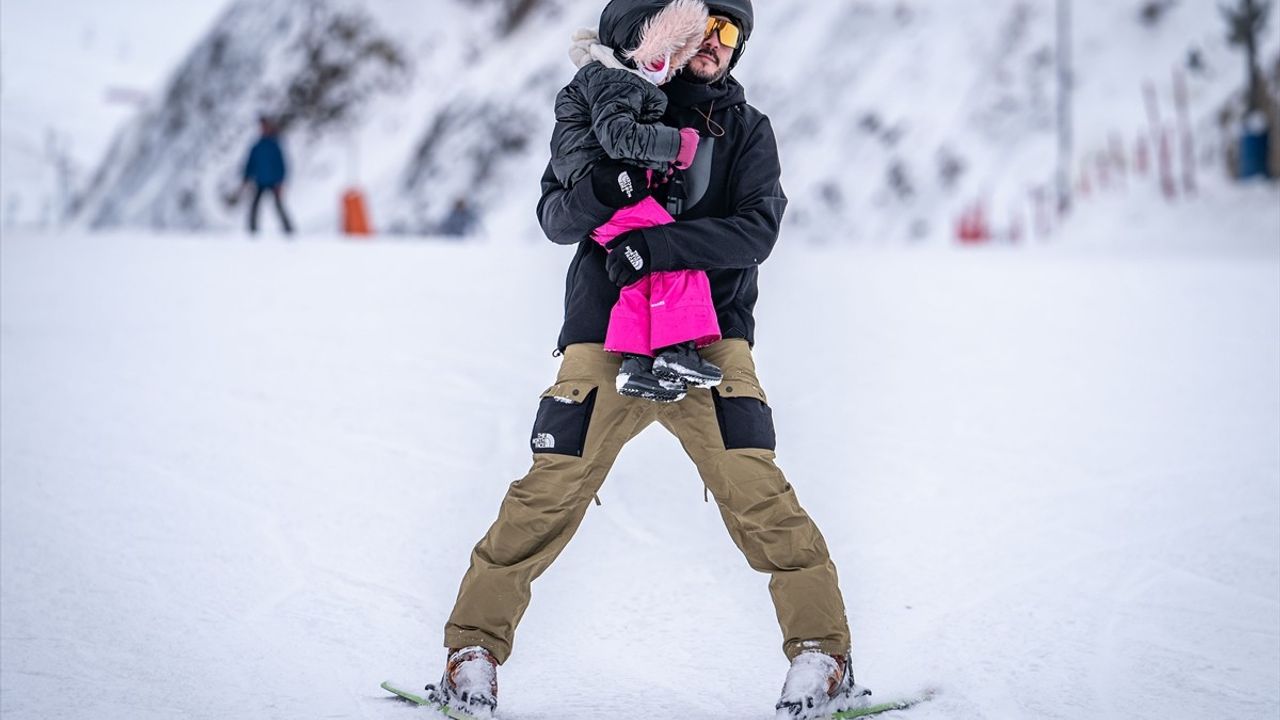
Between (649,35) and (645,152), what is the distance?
293mm

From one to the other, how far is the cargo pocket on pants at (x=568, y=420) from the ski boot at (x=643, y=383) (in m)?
0.13

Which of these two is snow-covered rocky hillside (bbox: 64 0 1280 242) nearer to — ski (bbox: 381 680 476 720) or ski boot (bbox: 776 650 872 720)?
ski boot (bbox: 776 650 872 720)

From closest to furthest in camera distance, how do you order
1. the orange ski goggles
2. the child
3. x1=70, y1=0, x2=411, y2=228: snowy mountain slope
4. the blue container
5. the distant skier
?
1. the child
2. the orange ski goggles
3. the distant skier
4. the blue container
5. x1=70, y1=0, x2=411, y2=228: snowy mountain slope

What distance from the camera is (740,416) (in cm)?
304

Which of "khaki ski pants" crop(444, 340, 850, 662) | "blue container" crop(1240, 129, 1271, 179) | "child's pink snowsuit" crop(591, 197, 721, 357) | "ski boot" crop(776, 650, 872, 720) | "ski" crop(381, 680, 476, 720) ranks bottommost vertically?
"ski" crop(381, 680, 476, 720)

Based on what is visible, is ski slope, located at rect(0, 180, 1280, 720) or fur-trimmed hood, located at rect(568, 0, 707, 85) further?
ski slope, located at rect(0, 180, 1280, 720)

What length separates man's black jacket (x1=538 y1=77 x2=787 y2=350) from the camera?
2949 mm

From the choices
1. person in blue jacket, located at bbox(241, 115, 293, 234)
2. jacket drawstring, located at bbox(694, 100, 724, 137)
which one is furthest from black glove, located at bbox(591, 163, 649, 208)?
person in blue jacket, located at bbox(241, 115, 293, 234)

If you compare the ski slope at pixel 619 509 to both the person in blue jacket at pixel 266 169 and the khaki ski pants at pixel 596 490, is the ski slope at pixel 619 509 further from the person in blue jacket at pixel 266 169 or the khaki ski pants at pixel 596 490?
the person in blue jacket at pixel 266 169

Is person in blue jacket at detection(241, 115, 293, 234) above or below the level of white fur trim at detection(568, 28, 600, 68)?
above

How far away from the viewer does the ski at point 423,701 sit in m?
3.02

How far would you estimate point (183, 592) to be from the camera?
13.5 ft

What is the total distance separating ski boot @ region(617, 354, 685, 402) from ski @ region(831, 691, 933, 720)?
860 millimetres

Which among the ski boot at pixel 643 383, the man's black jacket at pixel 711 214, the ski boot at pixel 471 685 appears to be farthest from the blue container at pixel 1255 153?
the ski boot at pixel 471 685
